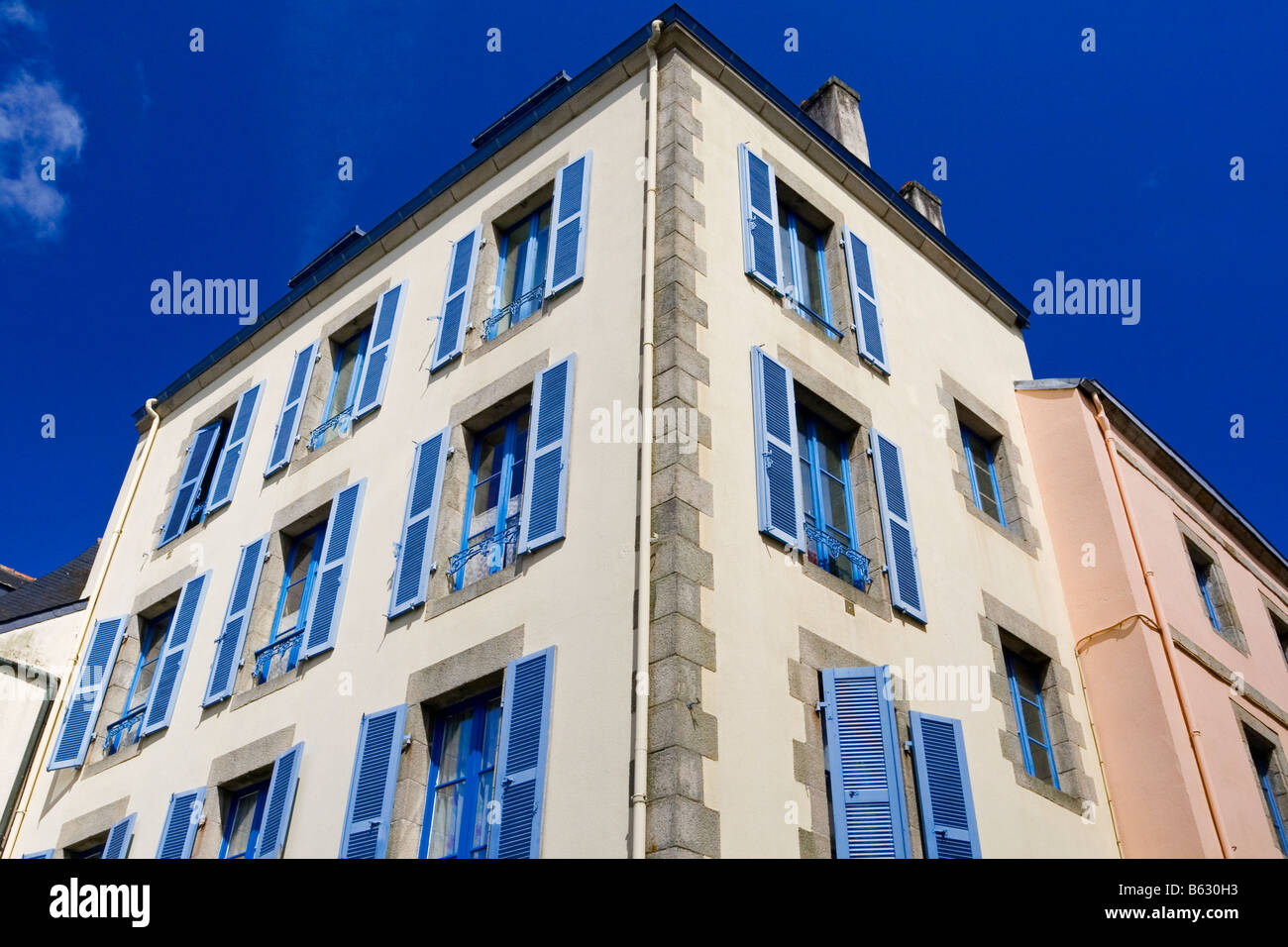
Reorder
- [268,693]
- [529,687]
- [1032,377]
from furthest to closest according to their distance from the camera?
[1032,377] < [268,693] < [529,687]

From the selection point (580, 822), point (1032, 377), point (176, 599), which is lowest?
point (580, 822)

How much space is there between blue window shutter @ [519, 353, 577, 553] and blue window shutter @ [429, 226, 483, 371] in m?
1.63

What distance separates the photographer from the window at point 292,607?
10867 millimetres

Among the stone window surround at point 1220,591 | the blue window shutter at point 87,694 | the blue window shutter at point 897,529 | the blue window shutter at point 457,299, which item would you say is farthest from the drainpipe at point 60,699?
the stone window surround at point 1220,591

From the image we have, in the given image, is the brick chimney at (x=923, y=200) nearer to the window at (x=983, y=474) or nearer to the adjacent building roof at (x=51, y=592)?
the window at (x=983, y=474)

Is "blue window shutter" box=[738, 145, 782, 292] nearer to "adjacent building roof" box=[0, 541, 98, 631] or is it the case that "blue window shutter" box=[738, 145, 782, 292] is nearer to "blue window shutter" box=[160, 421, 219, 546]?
"blue window shutter" box=[160, 421, 219, 546]

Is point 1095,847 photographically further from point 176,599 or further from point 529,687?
point 176,599

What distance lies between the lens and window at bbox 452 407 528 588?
378 inches

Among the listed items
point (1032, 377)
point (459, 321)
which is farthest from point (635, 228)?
point (1032, 377)

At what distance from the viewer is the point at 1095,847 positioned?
1010 centimetres

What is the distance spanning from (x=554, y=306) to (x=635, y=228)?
3.14 feet

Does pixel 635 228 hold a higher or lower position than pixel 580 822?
Result: higher

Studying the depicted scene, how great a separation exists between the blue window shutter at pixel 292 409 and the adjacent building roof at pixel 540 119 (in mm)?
1032

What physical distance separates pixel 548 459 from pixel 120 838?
5304 millimetres
